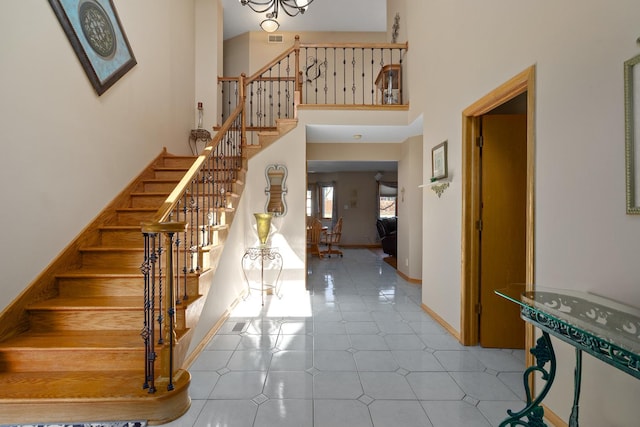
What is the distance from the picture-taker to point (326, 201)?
1144 cm

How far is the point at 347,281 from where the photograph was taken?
5.62 meters

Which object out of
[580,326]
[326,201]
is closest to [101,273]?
[580,326]

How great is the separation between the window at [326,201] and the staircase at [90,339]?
822 centimetres

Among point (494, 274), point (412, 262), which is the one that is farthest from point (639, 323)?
point (412, 262)

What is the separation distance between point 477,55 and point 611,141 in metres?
1.58

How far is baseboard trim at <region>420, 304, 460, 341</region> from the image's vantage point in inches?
120

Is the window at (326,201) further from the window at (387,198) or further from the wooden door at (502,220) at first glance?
the wooden door at (502,220)

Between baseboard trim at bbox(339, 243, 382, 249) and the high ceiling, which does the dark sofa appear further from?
the high ceiling

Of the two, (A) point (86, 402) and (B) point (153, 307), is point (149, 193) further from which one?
(A) point (86, 402)

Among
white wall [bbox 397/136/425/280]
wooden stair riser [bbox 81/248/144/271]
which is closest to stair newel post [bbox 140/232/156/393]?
wooden stair riser [bbox 81/248/144/271]

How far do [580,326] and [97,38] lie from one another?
14.2ft

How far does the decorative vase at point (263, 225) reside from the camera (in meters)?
4.41

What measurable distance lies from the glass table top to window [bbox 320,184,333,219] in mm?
9669

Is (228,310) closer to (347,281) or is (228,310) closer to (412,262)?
(347,281)
